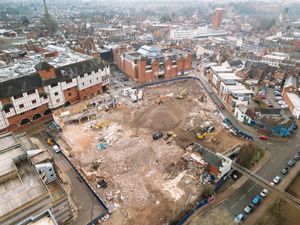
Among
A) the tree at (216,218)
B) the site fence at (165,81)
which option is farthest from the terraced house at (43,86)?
the tree at (216,218)

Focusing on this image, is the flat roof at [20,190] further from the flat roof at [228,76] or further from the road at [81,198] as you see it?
the flat roof at [228,76]

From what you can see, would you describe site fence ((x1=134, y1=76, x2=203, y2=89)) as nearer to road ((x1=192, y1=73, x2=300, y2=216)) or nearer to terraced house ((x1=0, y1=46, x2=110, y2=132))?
terraced house ((x1=0, y1=46, x2=110, y2=132))

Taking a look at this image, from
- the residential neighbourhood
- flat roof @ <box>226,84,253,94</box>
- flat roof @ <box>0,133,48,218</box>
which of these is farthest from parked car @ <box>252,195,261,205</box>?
flat roof @ <box>226,84,253,94</box>

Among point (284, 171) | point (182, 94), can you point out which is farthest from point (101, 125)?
point (284, 171)

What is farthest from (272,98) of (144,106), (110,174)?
(110,174)

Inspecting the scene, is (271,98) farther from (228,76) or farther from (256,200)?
(256,200)

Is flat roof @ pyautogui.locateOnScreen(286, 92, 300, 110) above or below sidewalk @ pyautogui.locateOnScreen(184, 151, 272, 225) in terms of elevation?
above
